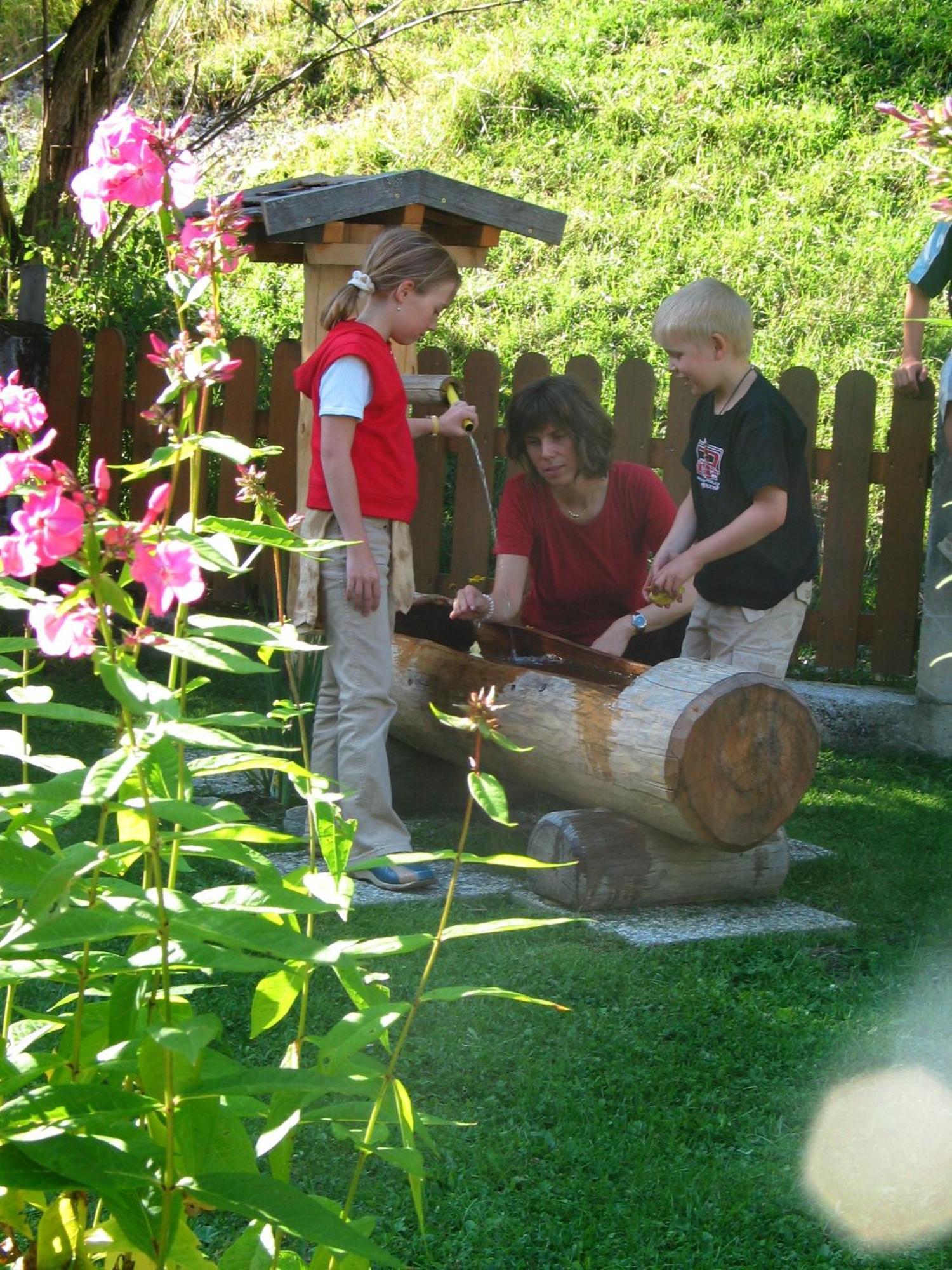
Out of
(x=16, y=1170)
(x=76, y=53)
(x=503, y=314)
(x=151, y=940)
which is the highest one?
(x=76, y=53)

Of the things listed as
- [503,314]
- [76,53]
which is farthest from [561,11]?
[76,53]

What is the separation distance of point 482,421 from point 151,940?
221 inches

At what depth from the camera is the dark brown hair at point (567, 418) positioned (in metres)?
4.56

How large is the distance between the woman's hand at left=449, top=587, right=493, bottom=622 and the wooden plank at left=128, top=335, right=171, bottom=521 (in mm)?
2827

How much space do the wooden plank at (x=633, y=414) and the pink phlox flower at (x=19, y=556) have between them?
5611 millimetres

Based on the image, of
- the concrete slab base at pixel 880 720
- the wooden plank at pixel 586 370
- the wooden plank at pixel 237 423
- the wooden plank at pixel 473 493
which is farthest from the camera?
the wooden plank at pixel 237 423

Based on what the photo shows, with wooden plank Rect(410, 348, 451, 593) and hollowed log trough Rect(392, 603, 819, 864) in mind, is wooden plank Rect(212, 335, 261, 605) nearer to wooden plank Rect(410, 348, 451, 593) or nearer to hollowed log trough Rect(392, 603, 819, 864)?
wooden plank Rect(410, 348, 451, 593)

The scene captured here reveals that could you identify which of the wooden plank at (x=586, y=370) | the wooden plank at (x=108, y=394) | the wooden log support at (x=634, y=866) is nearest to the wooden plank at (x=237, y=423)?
the wooden plank at (x=108, y=394)

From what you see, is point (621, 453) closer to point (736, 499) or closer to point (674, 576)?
point (736, 499)

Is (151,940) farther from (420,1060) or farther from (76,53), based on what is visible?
(76,53)

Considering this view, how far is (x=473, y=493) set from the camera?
23.3 feet

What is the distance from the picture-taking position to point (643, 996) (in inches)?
131

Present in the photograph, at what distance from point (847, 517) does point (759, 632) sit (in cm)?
214

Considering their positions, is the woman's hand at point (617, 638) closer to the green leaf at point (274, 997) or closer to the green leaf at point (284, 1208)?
the green leaf at point (274, 997)
